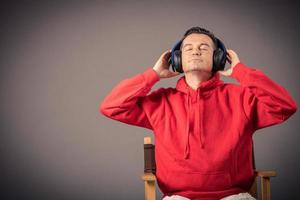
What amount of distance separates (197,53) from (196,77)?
127mm

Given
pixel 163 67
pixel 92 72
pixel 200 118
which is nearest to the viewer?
pixel 200 118

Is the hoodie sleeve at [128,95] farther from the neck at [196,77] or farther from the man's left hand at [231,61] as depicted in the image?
the man's left hand at [231,61]

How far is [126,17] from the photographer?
142 inches

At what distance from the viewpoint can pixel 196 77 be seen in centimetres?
222

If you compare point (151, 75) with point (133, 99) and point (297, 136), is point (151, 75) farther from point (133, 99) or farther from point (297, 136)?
point (297, 136)

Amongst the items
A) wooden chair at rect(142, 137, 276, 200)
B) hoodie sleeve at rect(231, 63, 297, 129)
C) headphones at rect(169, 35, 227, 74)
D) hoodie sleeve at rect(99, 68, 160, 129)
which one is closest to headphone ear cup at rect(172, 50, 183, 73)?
headphones at rect(169, 35, 227, 74)

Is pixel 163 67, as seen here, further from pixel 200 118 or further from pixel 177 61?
pixel 200 118

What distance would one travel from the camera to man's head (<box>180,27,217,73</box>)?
Answer: 2.15 m

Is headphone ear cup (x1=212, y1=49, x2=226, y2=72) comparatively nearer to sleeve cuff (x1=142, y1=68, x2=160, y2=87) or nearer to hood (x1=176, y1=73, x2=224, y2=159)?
hood (x1=176, y1=73, x2=224, y2=159)

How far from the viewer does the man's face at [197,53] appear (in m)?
2.14

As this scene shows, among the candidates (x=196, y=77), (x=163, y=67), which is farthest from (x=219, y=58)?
(x=163, y=67)

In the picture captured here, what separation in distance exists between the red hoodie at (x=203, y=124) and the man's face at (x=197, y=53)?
0.10m

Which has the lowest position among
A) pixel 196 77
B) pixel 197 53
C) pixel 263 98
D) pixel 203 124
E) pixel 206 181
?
pixel 206 181

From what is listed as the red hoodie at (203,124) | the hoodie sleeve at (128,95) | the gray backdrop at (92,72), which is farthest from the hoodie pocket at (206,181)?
the gray backdrop at (92,72)
